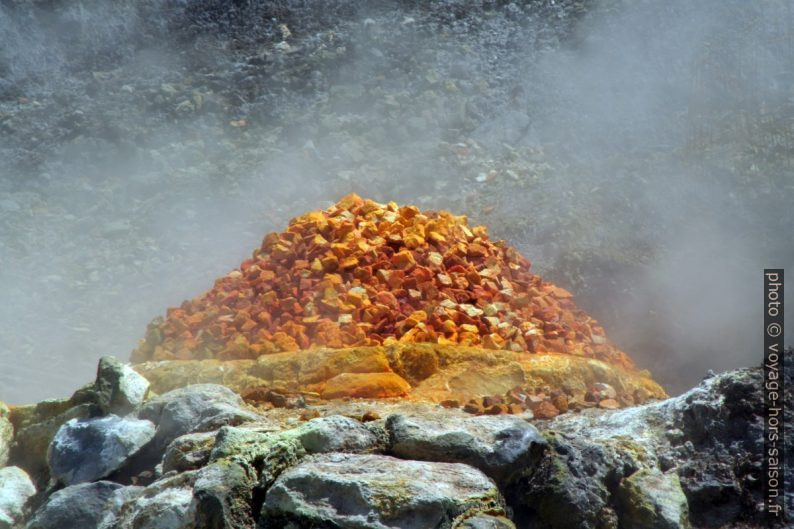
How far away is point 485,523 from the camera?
2443 mm

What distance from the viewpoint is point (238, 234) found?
300 inches

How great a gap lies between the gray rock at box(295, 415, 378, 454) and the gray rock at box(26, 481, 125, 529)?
0.67 m

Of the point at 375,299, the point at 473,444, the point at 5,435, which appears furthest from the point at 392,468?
the point at 375,299

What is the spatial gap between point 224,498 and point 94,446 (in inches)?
39.0

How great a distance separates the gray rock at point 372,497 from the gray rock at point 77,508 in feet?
2.53

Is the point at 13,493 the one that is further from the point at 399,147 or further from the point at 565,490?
the point at 399,147

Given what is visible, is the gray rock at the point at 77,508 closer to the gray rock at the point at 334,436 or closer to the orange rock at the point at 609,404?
the gray rock at the point at 334,436

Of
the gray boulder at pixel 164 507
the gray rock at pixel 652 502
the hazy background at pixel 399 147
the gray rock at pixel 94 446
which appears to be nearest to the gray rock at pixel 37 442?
the gray rock at pixel 94 446

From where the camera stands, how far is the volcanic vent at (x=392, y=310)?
4352 mm

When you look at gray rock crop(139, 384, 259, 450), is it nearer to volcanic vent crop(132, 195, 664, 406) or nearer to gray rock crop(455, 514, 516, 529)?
volcanic vent crop(132, 195, 664, 406)

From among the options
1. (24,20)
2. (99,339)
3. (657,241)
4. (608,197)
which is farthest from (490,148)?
(24,20)

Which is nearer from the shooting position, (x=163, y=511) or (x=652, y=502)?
(x=163, y=511)

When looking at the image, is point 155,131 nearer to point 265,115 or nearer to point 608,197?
point 265,115

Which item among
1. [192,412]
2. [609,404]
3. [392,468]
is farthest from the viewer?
[609,404]
